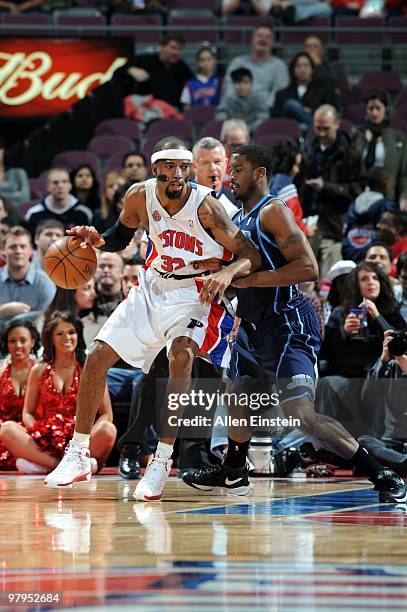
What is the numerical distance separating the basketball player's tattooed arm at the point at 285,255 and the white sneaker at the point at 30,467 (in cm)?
246

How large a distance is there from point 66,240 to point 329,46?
8483mm

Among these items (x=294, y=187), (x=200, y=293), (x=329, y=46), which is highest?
(x=329, y=46)

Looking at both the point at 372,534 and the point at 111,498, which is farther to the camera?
the point at 111,498

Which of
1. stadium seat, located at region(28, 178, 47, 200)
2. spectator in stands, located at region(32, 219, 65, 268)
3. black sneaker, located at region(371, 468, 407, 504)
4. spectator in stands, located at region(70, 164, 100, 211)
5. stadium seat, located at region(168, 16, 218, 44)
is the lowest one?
black sneaker, located at region(371, 468, 407, 504)

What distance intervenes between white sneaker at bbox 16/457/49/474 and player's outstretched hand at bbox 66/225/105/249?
2064 mm

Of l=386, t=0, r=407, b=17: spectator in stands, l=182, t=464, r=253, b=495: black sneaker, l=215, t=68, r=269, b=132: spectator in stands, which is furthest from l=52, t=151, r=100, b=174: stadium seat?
l=182, t=464, r=253, b=495: black sneaker

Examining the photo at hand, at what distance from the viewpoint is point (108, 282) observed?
8195 mm

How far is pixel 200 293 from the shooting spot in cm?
525

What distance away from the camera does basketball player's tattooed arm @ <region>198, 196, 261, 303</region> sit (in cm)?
512

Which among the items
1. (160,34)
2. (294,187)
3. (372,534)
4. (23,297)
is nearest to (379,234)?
(294,187)

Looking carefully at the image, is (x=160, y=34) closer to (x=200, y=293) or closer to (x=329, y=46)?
(x=329, y=46)

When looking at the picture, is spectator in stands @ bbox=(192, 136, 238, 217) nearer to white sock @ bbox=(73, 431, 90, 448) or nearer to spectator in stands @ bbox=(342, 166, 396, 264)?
white sock @ bbox=(73, 431, 90, 448)

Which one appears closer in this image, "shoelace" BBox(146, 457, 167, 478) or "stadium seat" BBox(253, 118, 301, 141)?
"shoelace" BBox(146, 457, 167, 478)

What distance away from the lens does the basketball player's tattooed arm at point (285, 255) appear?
529 centimetres
